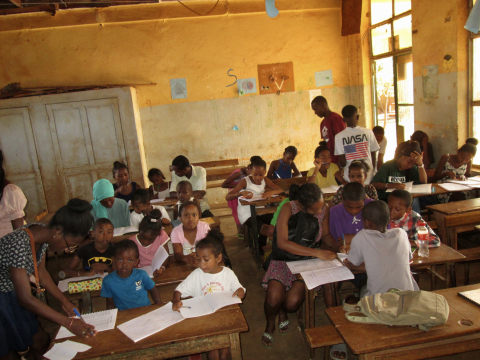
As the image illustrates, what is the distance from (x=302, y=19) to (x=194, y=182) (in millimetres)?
4413

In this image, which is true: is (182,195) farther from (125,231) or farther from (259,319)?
(259,319)

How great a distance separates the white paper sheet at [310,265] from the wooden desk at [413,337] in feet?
1.91

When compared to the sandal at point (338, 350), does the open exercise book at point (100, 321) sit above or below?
above

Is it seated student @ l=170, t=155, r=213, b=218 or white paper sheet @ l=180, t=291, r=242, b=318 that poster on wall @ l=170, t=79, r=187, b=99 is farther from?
white paper sheet @ l=180, t=291, r=242, b=318

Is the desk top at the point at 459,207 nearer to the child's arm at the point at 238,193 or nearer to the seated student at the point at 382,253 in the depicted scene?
the seated student at the point at 382,253

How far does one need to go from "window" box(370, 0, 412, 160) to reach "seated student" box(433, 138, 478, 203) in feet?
5.33

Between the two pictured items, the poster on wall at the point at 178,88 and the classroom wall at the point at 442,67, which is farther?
the poster on wall at the point at 178,88

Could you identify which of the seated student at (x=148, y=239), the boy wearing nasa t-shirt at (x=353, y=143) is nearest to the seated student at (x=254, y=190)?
the boy wearing nasa t-shirt at (x=353, y=143)

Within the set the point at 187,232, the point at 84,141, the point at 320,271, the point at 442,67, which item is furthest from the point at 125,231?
the point at 442,67

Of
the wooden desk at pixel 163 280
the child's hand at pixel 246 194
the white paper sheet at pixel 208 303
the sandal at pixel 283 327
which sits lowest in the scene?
the sandal at pixel 283 327

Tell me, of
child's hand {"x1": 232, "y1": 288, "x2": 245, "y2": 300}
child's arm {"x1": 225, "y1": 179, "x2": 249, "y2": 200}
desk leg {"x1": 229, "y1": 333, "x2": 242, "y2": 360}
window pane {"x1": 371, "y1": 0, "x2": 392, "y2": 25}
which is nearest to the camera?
desk leg {"x1": 229, "y1": 333, "x2": 242, "y2": 360}

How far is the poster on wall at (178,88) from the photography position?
7.18 metres

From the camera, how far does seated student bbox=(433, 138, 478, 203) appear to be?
14.9ft

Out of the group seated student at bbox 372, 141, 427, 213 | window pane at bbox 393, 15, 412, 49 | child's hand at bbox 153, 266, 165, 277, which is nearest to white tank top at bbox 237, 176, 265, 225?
seated student at bbox 372, 141, 427, 213
